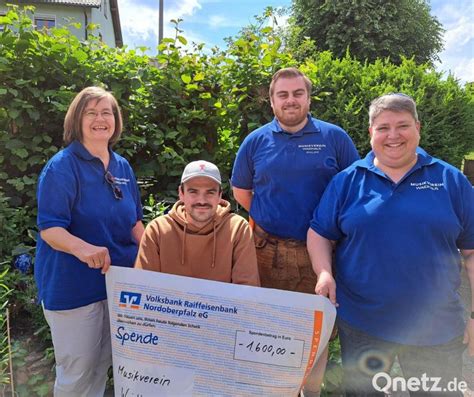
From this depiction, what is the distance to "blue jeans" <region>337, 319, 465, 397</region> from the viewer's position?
2.03 metres

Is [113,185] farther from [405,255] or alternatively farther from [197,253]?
[405,255]

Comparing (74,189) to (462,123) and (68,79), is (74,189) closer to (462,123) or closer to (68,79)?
(68,79)

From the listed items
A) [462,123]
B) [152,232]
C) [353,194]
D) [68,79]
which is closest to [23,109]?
[68,79]

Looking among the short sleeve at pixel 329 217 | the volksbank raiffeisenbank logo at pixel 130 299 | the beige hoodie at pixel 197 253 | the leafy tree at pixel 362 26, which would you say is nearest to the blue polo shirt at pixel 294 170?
the short sleeve at pixel 329 217

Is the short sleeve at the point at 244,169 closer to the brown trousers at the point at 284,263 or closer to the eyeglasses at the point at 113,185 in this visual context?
the brown trousers at the point at 284,263

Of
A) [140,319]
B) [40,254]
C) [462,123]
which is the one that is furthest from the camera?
[462,123]

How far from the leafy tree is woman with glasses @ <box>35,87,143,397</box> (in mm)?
15804

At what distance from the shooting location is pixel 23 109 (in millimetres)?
3791

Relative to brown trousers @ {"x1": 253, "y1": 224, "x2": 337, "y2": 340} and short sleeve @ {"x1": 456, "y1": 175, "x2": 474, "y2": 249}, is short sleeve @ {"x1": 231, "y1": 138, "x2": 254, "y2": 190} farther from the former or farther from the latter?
short sleeve @ {"x1": 456, "y1": 175, "x2": 474, "y2": 249}

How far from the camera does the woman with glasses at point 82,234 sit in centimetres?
212

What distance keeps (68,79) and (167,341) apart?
9.10ft

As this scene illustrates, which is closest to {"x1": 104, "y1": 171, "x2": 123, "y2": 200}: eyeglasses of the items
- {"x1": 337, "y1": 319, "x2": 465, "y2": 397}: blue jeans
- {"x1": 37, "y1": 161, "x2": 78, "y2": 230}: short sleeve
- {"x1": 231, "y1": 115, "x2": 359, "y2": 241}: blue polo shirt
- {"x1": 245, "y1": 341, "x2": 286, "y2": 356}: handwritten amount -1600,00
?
{"x1": 37, "y1": 161, "x2": 78, "y2": 230}: short sleeve

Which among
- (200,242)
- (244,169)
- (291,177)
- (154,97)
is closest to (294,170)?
(291,177)

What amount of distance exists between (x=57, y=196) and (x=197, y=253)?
761 millimetres
